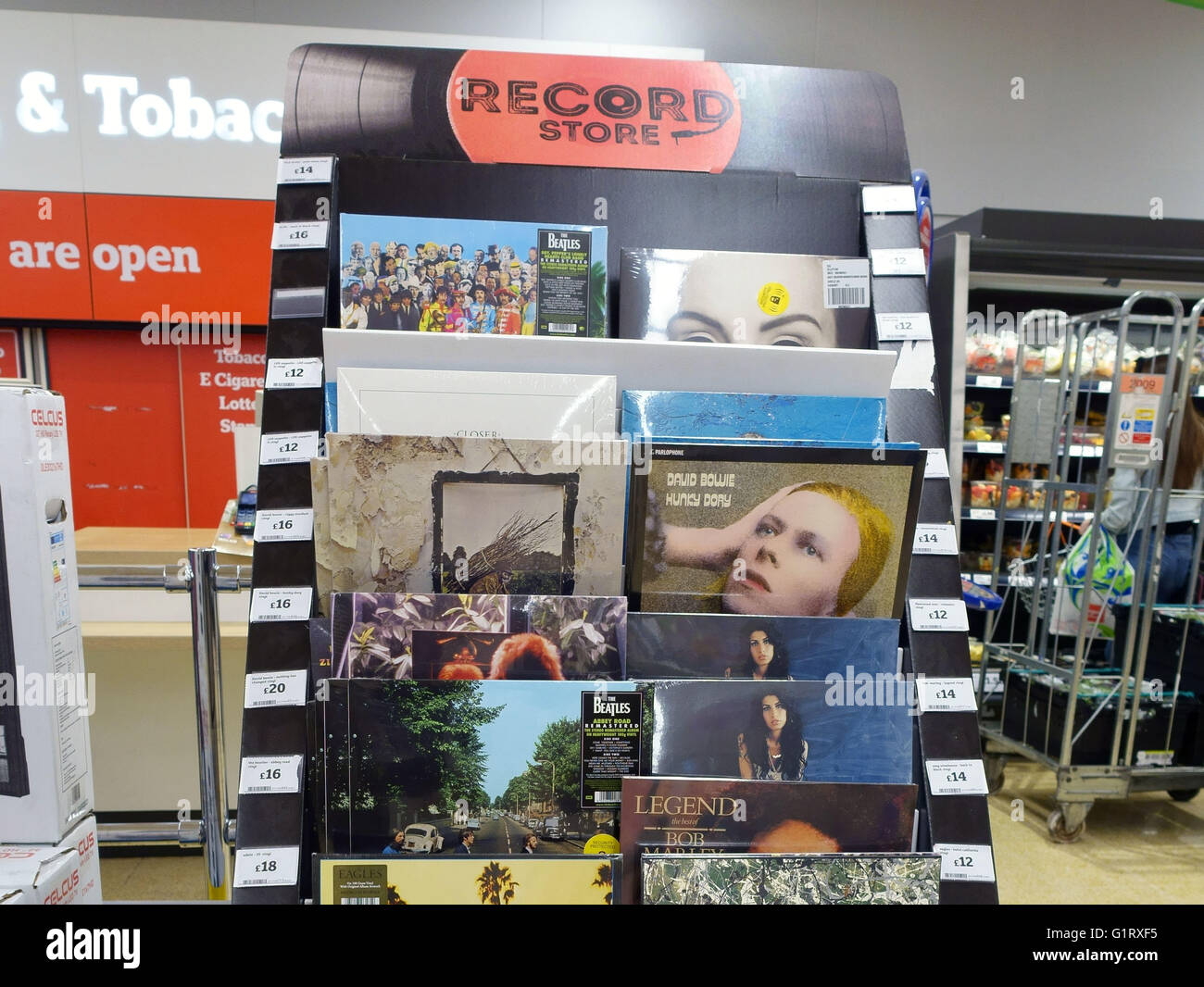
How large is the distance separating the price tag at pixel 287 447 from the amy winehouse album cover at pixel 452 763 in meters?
0.37

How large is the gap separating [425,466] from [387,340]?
0.57 feet

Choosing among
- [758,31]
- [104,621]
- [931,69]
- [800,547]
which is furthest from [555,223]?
[931,69]

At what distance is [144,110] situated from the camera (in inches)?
135

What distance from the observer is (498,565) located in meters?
0.91

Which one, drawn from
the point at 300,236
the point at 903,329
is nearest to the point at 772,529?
the point at 903,329

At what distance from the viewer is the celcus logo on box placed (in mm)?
3393

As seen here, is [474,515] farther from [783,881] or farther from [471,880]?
[783,881]

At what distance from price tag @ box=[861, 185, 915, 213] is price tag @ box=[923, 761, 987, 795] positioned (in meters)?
0.84

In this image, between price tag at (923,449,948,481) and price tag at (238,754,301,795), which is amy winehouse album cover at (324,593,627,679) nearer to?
price tag at (238,754,301,795)

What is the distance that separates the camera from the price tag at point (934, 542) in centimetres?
108

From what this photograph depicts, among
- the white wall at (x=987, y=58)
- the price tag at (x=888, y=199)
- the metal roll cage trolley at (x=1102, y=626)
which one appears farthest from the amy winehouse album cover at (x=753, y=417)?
the white wall at (x=987, y=58)

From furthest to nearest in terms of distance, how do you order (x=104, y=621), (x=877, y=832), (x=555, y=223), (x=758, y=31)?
1. (x=758, y=31)
2. (x=104, y=621)
3. (x=555, y=223)
4. (x=877, y=832)

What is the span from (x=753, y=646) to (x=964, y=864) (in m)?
0.42
